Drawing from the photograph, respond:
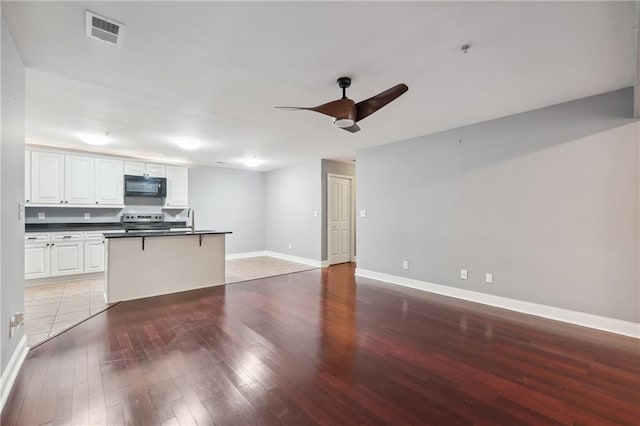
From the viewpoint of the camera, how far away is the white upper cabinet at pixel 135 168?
19.8 feet

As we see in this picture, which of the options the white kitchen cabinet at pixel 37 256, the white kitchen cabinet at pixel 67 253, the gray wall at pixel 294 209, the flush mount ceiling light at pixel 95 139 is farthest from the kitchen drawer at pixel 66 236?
the gray wall at pixel 294 209

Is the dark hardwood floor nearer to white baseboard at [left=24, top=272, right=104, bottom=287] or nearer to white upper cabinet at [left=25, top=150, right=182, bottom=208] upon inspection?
white baseboard at [left=24, top=272, right=104, bottom=287]

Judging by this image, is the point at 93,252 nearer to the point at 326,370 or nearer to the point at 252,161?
the point at 252,161

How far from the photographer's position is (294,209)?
7.49m

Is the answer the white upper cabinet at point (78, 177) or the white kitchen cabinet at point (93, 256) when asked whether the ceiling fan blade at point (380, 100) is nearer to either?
the white upper cabinet at point (78, 177)

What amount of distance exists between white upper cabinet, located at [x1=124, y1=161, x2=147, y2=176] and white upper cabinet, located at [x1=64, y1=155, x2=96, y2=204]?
22.4 inches

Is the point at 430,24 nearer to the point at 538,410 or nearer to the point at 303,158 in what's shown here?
the point at 538,410

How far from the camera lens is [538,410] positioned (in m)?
1.81

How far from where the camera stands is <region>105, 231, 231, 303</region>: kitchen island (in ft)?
13.1

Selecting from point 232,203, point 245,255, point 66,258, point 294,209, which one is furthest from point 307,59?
point 245,255

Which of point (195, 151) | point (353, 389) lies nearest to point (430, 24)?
point (353, 389)

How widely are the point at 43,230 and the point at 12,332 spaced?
12.6 feet

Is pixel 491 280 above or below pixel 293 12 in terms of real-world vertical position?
below

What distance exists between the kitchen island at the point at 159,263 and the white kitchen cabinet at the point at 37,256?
6.71ft
